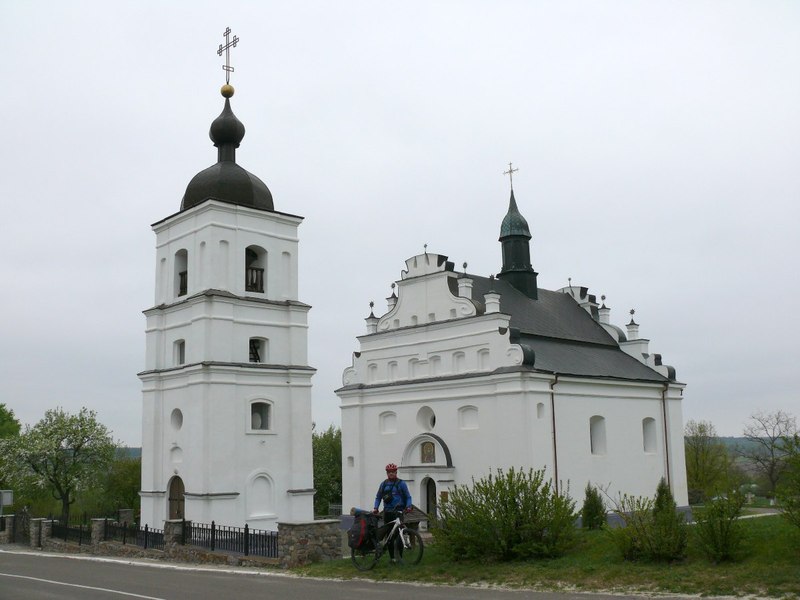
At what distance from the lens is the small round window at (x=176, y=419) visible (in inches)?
985

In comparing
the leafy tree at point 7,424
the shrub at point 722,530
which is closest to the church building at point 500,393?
the shrub at point 722,530

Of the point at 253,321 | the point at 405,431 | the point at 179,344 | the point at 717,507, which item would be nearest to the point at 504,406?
the point at 405,431

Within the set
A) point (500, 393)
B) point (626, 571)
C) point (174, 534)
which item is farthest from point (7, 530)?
point (626, 571)

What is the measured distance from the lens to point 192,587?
13.5 meters

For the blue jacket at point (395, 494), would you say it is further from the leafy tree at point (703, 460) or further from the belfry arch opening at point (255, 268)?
the leafy tree at point (703, 460)

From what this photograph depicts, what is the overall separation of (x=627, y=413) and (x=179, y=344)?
17.9 meters

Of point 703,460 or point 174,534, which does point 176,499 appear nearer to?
point 174,534

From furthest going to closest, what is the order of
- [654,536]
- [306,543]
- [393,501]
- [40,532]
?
[40,532]
[306,543]
[393,501]
[654,536]

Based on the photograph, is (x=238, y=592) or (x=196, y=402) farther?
(x=196, y=402)

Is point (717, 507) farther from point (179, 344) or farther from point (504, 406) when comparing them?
point (179, 344)

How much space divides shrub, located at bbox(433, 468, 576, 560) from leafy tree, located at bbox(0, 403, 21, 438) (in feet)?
169

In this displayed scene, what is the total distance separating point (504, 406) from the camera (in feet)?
92.7

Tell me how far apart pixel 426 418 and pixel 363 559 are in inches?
666

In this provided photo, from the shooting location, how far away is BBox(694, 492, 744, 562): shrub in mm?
12383
